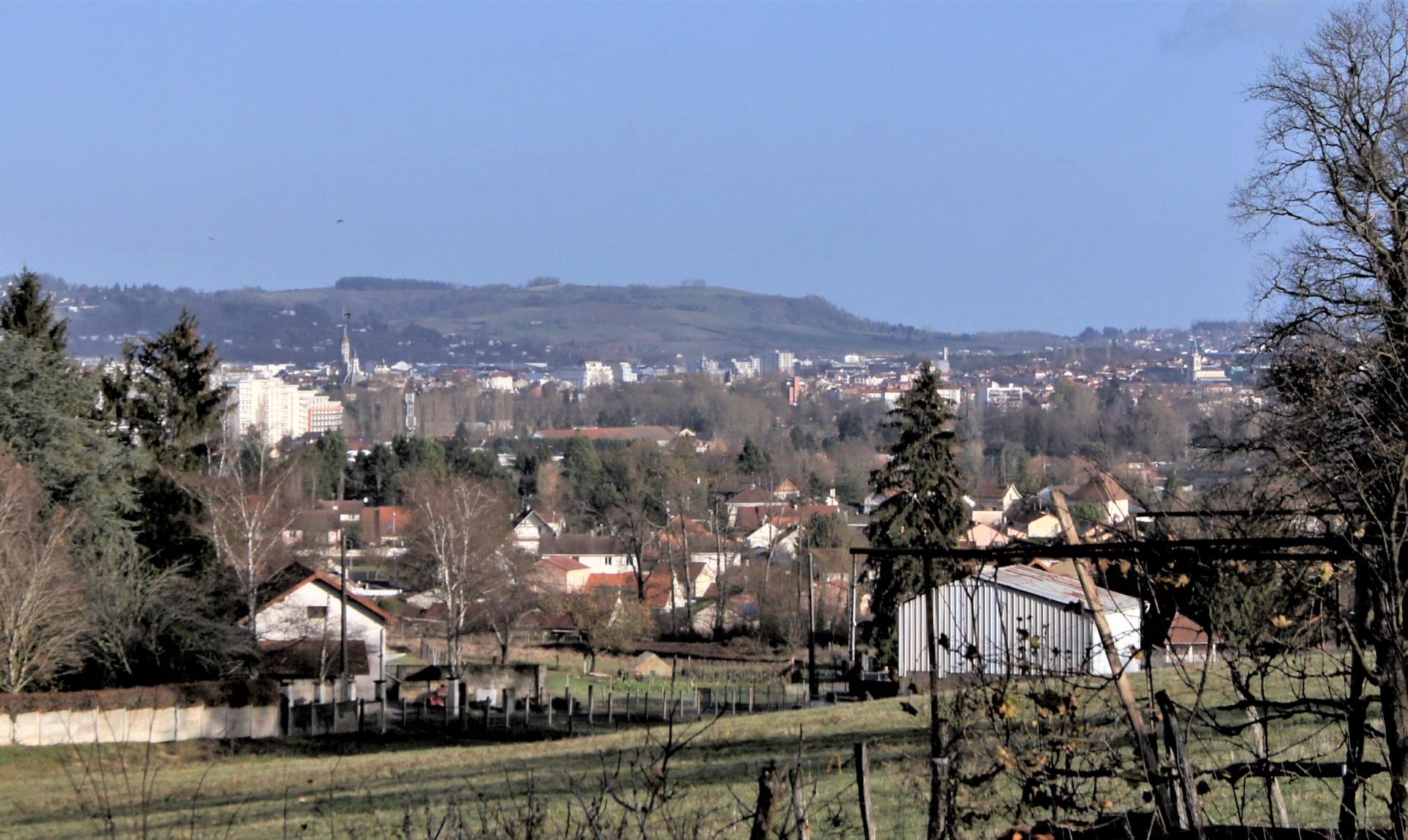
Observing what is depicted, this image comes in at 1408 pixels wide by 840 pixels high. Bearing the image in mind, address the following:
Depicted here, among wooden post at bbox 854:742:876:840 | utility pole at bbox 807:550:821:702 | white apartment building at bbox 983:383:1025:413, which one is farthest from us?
white apartment building at bbox 983:383:1025:413

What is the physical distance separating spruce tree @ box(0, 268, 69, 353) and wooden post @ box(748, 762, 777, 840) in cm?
3763

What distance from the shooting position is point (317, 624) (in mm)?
35812

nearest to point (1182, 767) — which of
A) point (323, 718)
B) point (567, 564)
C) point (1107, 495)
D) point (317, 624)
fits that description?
point (1107, 495)

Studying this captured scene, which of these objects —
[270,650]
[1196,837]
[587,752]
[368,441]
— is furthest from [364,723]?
[368,441]

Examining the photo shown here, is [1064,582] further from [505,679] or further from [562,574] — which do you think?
[562,574]

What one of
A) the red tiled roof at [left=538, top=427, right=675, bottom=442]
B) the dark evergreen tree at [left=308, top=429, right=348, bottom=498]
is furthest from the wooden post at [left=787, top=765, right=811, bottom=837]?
the red tiled roof at [left=538, top=427, right=675, bottom=442]

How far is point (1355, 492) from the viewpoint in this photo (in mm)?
3967

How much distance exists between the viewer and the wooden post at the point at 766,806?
158 inches

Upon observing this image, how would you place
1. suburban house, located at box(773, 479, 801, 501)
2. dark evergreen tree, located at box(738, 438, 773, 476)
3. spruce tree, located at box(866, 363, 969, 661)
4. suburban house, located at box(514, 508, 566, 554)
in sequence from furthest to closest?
1. dark evergreen tree, located at box(738, 438, 773, 476)
2. suburban house, located at box(773, 479, 801, 501)
3. suburban house, located at box(514, 508, 566, 554)
4. spruce tree, located at box(866, 363, 969, 661)

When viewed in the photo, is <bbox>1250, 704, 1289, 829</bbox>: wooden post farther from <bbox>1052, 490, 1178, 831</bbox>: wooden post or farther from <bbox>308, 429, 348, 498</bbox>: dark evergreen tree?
<bbox>308, 429, 348, 498</bbox>: dark evergreen tree

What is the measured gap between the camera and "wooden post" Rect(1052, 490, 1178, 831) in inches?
164

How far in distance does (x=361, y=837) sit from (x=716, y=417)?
16485 cm

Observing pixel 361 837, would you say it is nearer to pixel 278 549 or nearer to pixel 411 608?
pixel 278 549

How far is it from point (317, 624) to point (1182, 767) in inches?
1334
